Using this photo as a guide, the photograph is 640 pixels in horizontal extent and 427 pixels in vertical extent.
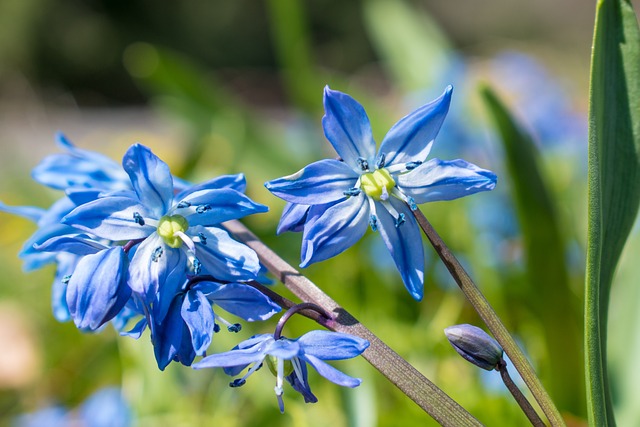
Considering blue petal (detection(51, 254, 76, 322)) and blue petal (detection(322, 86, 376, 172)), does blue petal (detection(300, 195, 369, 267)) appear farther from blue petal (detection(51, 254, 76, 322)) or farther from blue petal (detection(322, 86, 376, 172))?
blue petal (detection(51, 254, 76, 322))

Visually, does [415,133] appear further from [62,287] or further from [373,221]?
[62,287]

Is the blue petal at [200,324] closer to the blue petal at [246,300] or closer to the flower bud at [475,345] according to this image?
the blue petal at [246,300]

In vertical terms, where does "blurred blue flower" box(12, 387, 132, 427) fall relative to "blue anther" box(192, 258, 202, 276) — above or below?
below

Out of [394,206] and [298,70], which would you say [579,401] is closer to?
[394,206]

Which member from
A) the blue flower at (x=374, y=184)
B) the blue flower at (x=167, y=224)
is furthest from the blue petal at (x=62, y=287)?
the blue flower at (x=374, y=184)

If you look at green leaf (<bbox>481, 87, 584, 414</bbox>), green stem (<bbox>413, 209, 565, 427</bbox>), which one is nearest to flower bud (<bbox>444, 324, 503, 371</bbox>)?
green stem (<bbox>413, 209, 565, 427</bbox>)

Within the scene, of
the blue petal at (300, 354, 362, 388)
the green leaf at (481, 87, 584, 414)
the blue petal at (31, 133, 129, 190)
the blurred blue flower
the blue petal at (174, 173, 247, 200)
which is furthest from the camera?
the blurred blue flower

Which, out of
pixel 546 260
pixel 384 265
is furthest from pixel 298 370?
pixel 384 265

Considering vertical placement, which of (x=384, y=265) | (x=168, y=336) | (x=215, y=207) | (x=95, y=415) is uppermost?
(x=215, y=207)
